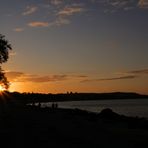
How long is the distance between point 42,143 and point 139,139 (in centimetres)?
718

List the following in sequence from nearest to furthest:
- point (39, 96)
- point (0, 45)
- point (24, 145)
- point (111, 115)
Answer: point (24, 145) < point (0, 45) < point (111, 115) < point (39, 96)

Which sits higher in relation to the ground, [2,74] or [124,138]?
[2,74]

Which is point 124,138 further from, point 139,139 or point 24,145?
point 24,145

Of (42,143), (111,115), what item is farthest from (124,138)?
(111,115)

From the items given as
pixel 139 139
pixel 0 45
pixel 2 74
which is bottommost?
pixel 139 139

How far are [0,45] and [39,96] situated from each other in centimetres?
15281

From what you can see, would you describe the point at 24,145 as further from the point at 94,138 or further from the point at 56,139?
the point at 94,138

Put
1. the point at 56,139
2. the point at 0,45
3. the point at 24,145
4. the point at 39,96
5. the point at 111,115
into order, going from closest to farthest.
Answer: the point at 24,145 → the point at 56,139 → the point at 0,45 → the point at 111,115 → the point at 39,96

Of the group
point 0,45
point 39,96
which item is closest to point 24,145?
point 0,45

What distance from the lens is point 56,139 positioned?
2367 cm

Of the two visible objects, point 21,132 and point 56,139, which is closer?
point 56,139

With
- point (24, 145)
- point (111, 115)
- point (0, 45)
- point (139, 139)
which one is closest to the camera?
point (24, 145)

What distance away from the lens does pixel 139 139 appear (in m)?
25.7

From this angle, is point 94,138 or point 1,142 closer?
point 1,142
